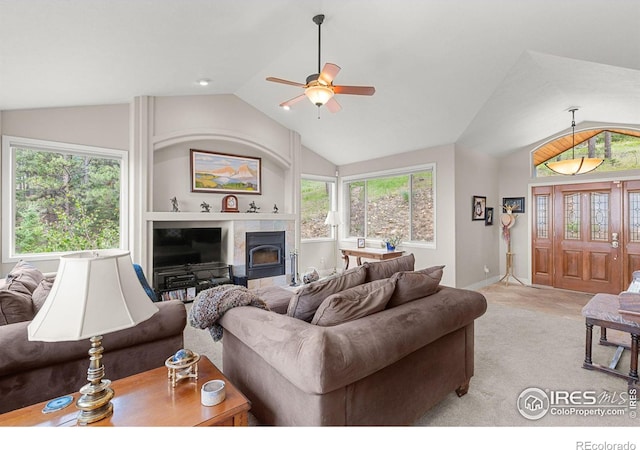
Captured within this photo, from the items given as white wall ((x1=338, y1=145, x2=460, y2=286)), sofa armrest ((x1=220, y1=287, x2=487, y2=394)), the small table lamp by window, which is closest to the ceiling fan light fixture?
sofa armrest ((x1=220, y1=287, x2=487, y2=394))

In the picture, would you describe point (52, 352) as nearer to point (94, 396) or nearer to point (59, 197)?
point (94, 396)

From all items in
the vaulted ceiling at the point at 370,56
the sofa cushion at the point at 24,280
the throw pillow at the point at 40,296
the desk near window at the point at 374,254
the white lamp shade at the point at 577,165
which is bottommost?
the desk near window at the point at 374,254

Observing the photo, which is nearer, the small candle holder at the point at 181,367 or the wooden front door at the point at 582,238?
the small candle holder at the point at 181,367

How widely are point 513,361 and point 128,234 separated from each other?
4.94 metres

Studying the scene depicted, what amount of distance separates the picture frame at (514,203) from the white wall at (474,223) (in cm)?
11

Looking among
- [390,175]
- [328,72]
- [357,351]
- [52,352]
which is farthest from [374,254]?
[52,352]

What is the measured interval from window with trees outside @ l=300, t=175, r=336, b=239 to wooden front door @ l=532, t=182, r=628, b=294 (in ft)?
13.4

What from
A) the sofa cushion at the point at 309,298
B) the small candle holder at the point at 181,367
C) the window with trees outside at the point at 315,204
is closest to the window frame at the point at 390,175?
the window with trees outside at the point at 315,204

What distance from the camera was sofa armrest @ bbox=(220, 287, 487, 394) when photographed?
4.12ft

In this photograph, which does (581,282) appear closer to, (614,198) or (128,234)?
(614,198)

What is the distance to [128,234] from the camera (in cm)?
445

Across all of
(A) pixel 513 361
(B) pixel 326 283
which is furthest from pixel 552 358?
(B) pixel 326 283

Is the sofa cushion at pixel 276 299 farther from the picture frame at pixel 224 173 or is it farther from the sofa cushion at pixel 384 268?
the picture frame at pixel 224 173

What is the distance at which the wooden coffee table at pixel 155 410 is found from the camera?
116 cm
